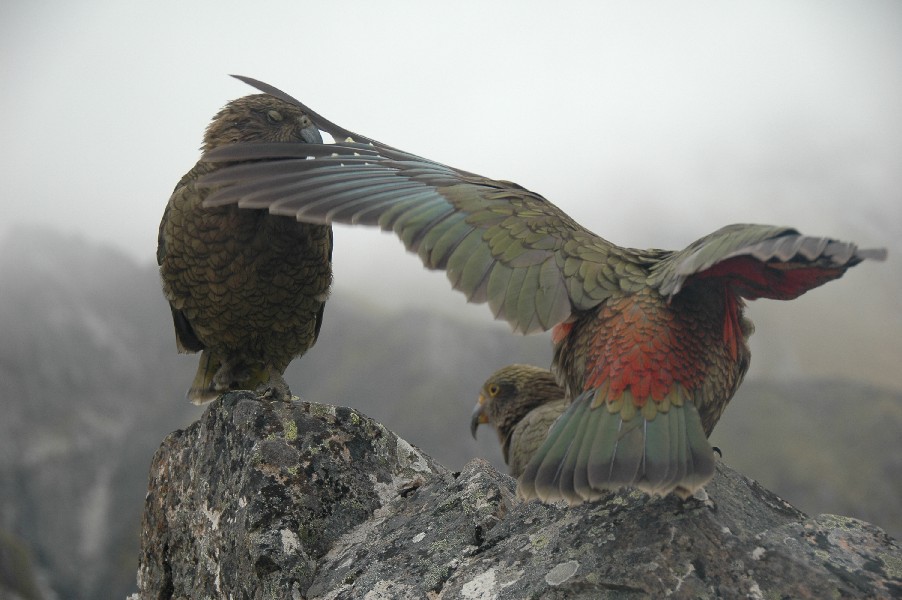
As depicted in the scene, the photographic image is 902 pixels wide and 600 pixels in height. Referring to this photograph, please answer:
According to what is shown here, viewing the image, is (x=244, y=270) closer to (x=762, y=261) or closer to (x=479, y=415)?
(x=762, y=261)

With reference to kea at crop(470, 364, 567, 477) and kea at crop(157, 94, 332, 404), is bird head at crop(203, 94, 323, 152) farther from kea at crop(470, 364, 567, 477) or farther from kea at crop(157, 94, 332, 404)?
kea at crop(470, 364, 567, 477)

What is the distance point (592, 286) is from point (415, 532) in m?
1.20

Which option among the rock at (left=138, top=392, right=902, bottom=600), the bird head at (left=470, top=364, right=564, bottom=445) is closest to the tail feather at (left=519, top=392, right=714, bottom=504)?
the rock at (left=138, top=392, right=902, bottom=600)

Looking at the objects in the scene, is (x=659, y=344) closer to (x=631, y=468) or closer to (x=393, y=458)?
(x=631, y=468)

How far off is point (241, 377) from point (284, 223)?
1.30 metres

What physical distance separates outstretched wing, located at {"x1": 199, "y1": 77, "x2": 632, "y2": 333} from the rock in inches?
30.5

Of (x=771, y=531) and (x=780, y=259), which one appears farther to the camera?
(x=771, y=531)

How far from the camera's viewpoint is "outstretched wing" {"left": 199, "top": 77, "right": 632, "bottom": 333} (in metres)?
2.66

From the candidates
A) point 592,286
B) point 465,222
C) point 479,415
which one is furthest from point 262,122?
point 479,415

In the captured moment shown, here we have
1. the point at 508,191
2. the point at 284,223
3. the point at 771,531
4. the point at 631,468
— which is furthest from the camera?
the point at 284,223

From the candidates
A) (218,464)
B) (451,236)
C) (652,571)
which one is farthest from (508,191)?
(218,464)

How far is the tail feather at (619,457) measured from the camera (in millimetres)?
2236

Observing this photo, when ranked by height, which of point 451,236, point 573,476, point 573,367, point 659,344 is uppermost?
point 451,236

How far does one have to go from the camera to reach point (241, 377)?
489cm
